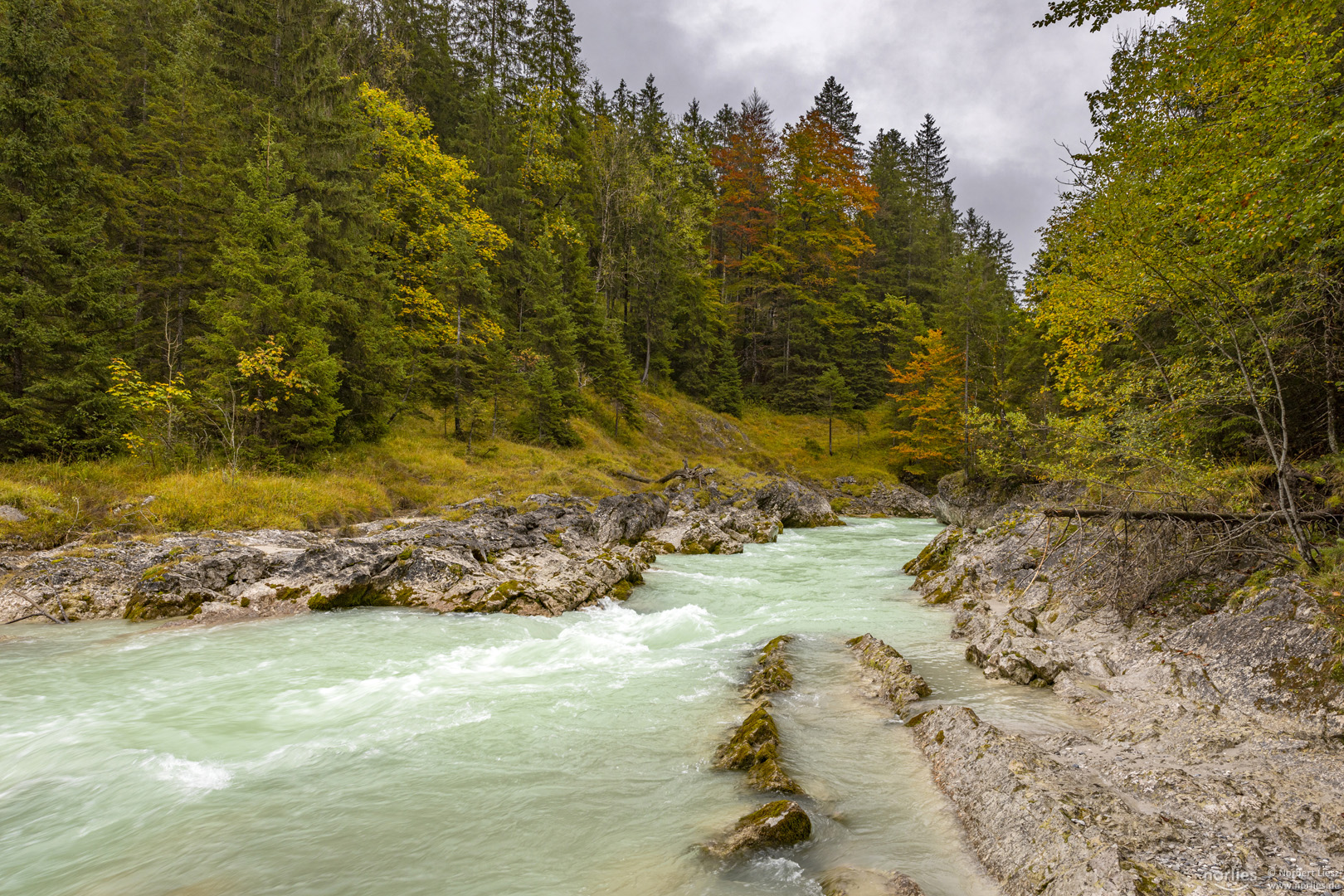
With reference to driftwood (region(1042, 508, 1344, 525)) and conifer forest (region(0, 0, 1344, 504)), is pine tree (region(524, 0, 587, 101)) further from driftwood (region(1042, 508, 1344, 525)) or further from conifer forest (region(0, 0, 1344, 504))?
driftwood (region(1042, 508, 1344, 525))

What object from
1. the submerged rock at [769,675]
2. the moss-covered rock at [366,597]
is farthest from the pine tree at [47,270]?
the submerged rock at [769,675]

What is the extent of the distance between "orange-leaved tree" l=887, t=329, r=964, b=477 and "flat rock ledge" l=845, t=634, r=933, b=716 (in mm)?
27963

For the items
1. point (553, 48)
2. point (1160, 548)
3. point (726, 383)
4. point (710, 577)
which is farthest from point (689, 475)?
point (553, 48)

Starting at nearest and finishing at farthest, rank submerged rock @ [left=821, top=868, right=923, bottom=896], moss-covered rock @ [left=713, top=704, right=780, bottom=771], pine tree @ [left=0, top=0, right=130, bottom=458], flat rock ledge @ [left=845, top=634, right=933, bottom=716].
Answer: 1. submerged rock @ [left=821, top=868, right=923, bottom=896]
2. moss-covered rock @ [left=713, top=704, right=780, bottom=771]
3. flat rock ledge @ [left=845, top=634, right=933, bottom=716]
4. pine tree @ [left=0, top=0, right=130, bottom=458]

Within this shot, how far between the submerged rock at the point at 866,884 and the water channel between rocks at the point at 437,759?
177mm

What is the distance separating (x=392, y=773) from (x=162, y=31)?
3414 centimetres

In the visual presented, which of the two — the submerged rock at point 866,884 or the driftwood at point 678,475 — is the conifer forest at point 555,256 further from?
the submerged rock at point 866,884

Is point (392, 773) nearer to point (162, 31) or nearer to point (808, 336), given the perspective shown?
point (162, 31)

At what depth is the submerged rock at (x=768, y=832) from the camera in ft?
12.8

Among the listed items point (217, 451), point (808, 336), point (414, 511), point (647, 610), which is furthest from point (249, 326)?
point (808, 336)

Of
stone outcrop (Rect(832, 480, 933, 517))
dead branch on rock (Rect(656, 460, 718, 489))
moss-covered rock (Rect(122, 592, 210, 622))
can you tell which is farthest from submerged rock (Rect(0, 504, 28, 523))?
stone outcrop (Rect(832, 480, 933, 517))

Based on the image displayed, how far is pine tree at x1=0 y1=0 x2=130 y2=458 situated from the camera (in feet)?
38.4

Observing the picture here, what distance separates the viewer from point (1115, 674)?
6262 mm

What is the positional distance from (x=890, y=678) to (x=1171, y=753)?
277 cm
